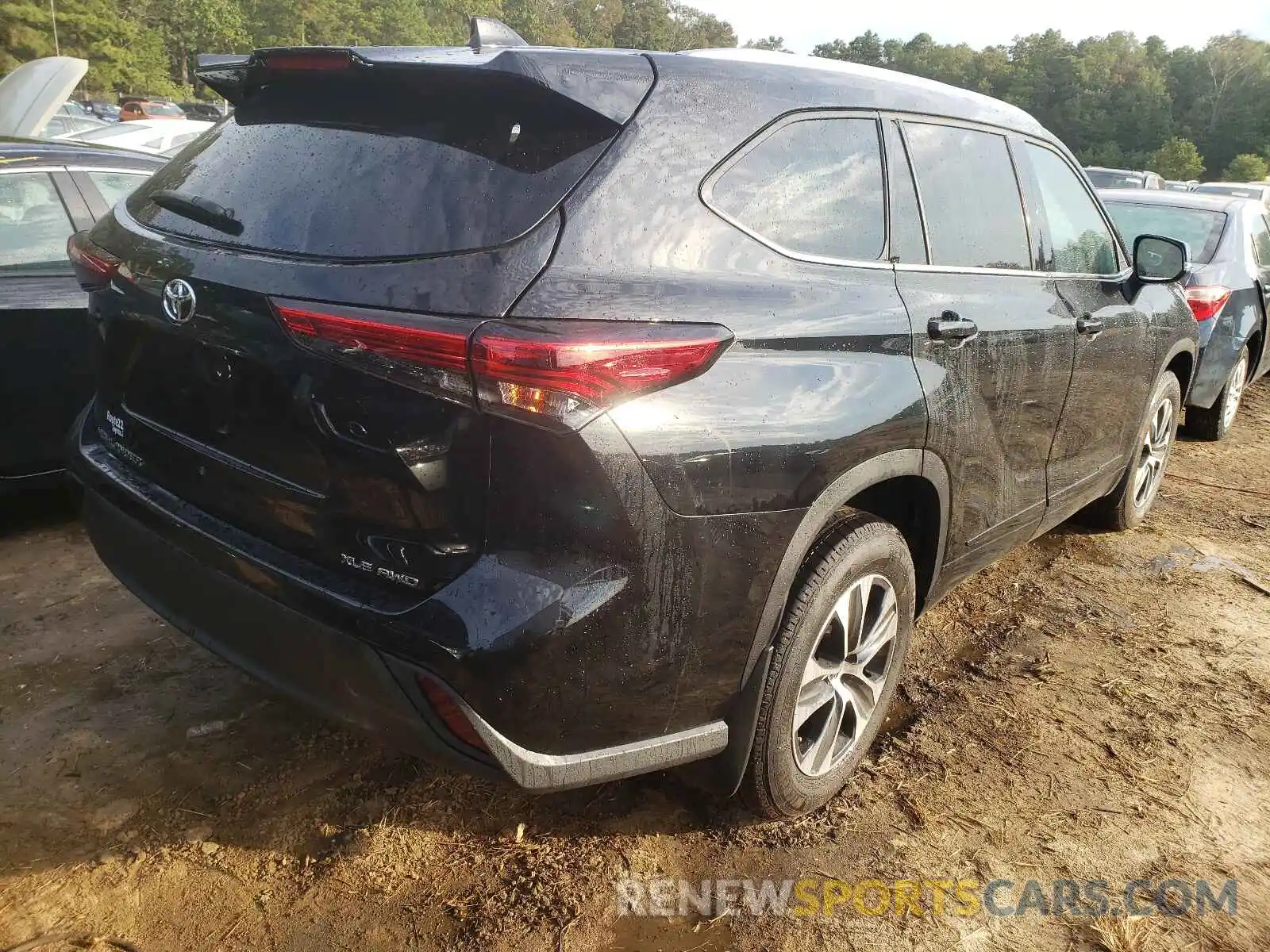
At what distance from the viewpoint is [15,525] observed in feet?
13.4

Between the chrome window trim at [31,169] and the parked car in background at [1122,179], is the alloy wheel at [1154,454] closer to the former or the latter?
the chrome window trim at [31,169]

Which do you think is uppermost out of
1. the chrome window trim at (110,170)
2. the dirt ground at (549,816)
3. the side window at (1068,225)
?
the side window at (1068,225)

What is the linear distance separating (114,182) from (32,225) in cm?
47

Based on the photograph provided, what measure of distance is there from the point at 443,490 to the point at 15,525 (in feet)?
10.8

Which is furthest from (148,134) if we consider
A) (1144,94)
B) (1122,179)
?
(1144,94)

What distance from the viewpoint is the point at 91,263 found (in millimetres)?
2346

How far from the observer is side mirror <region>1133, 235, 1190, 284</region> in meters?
3.80

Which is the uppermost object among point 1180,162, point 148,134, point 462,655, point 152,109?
point 1180,162

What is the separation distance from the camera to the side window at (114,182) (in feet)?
13.5

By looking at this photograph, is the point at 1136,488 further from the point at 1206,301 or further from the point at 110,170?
the point at 110,170

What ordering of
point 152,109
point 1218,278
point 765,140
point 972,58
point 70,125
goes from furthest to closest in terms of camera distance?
point 972,58, point 152,109, point 70,125, point 1218,278, point 765,140

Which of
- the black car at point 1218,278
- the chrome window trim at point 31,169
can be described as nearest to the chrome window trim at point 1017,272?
the black car at point 1218,278

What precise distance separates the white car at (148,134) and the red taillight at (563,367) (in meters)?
→ 12.7

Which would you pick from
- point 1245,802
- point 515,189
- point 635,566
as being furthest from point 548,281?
point 1245,802
